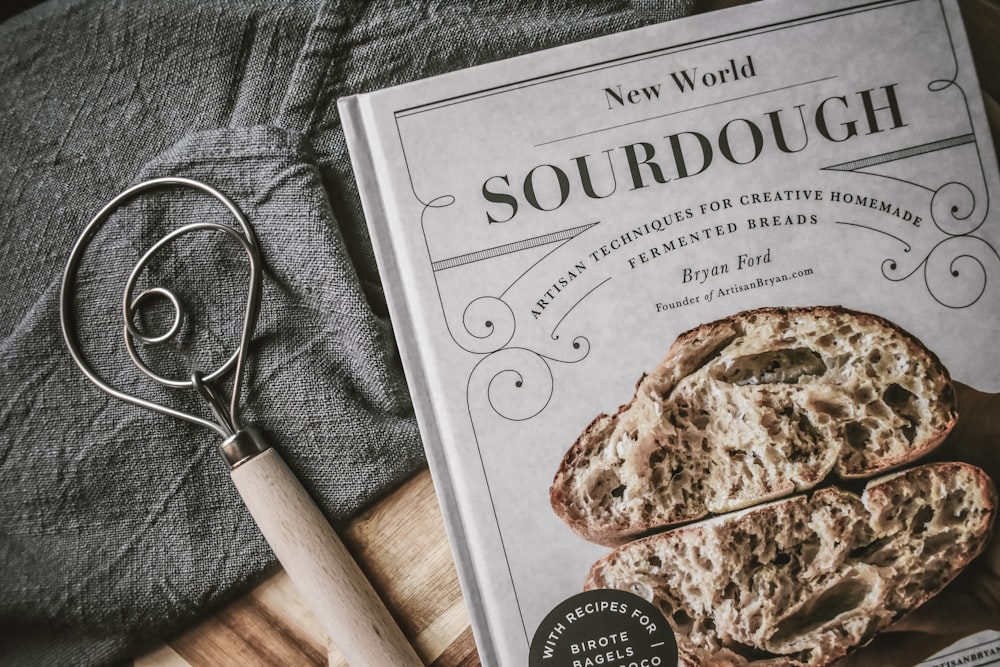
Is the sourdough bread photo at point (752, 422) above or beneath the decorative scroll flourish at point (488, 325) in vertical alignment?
beneath

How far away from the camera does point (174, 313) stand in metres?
0.49

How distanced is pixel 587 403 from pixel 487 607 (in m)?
0.15

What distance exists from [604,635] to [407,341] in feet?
0.77

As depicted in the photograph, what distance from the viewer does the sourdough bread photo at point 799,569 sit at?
0.43m

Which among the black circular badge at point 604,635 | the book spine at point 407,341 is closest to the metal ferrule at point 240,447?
the book spine at point 407,341

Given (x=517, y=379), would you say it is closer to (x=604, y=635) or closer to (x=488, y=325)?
(x=488, y=325)

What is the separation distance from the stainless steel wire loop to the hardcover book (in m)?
0.11

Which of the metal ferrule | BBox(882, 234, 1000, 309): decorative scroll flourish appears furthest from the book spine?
BBox(882, 234, 1000, 309): decorative scroll flourish

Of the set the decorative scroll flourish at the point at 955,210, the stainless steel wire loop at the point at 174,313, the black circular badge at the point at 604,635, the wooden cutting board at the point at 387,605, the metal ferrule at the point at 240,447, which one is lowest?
the black circular badge at the point at 604,635

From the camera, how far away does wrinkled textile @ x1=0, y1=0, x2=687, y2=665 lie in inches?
19.1

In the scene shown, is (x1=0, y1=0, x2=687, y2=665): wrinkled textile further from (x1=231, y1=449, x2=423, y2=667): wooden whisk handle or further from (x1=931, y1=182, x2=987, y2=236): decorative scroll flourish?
(x1=931, y1=182, x2=987, y2=236): decorative scroll flourish

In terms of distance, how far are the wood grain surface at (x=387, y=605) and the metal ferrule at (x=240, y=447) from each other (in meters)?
0.09

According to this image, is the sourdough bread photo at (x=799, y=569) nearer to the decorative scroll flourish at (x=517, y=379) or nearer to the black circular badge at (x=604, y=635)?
the black circular badge at (x=604, y=635)

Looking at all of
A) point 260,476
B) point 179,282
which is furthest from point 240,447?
point 179,282
